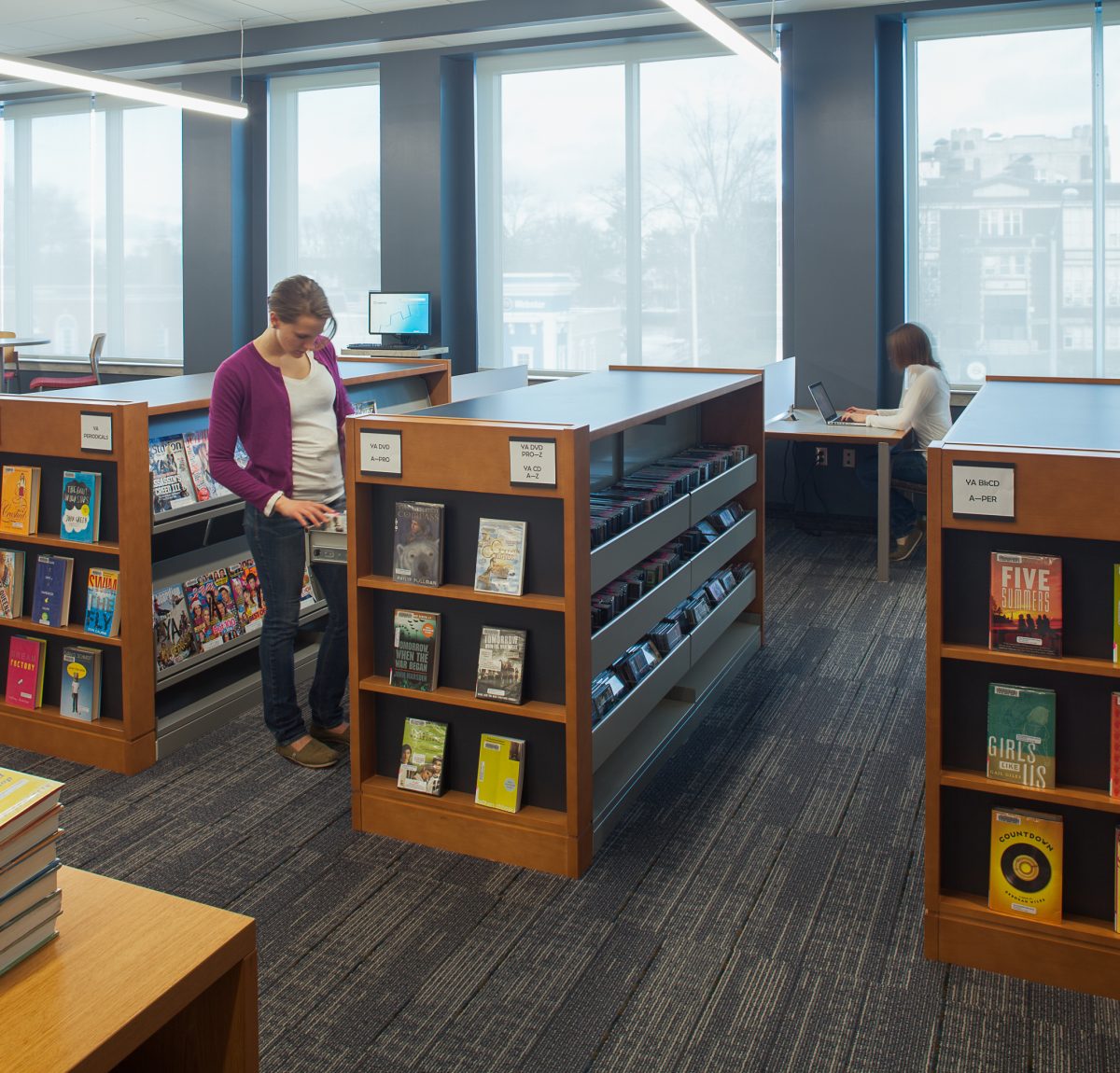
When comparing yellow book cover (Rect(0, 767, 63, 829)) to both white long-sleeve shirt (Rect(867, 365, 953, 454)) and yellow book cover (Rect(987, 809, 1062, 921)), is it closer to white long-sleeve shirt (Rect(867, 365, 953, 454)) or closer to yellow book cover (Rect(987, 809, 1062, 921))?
yellow book cover (Rect(987, 809, 1062, 921))

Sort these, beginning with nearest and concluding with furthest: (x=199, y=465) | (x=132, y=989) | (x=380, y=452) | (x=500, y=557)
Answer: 1. (x=132, y=989)
2. (x=500, y=557)
3. (x=380, y=452)
4. (x=199, y=465)

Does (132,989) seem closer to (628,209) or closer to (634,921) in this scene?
(634,921)

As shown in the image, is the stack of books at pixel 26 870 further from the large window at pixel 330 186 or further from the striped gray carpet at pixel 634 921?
the large window at pixel 330 186

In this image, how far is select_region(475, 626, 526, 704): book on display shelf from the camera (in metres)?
2.54

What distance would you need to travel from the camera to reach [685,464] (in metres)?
3.65

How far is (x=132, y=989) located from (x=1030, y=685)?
66.3 inches

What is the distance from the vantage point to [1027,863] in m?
2.12

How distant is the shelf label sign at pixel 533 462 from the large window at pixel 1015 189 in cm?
461

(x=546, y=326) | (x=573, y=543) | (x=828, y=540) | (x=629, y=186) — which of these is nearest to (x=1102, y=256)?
(x=828, y=540)

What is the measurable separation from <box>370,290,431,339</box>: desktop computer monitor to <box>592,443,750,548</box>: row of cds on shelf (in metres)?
3.62

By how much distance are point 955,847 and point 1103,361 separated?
185 inches

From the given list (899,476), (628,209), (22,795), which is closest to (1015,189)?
(899,476)

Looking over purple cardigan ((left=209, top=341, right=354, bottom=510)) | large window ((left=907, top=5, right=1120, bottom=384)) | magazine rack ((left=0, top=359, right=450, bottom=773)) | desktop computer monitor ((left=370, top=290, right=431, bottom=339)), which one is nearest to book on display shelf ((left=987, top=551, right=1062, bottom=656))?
purple cardigan ((left=209, top=341, right=354, bottom=510))

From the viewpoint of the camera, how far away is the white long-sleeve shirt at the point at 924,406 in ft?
17.6
